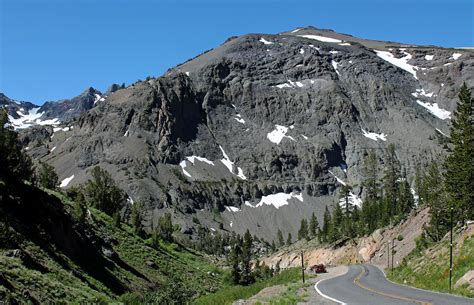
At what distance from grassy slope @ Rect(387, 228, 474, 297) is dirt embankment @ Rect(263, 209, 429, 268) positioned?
33.4 meters

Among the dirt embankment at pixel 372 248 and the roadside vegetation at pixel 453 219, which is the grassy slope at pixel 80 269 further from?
the dirt embankment at pixel 372 248

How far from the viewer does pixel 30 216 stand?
38.0 metres

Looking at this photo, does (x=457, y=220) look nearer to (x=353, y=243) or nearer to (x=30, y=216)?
(x=30, y=216)

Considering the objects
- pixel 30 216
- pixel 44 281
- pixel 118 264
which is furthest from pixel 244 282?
pixel 44 281

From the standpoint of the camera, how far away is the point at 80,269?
37.8 m

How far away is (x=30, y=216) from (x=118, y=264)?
12931 millimetres

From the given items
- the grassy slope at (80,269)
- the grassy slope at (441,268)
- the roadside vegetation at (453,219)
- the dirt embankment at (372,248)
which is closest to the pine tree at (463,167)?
the roadside vegetation at (453,219)

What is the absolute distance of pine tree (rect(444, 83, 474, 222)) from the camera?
4872 cm

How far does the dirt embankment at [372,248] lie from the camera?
79.6 m

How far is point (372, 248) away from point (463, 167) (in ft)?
160

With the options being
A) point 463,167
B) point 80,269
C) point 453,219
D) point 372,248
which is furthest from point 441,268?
point 372,248

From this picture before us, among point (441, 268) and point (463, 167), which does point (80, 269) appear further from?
point (463, 167)

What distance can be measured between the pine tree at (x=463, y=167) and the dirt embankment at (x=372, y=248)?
21520 millimetres

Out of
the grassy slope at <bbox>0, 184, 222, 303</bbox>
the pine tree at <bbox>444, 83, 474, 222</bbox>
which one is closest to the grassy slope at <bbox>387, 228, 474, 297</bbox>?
the pine tree at <bbox>444, 83, 474, 222</bbox>
